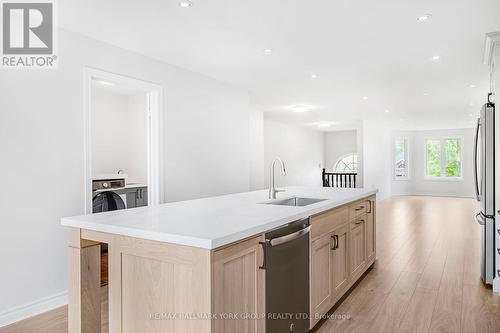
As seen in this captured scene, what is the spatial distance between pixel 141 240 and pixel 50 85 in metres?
2.09

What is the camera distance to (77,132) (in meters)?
3.25

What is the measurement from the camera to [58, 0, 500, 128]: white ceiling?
2.75m

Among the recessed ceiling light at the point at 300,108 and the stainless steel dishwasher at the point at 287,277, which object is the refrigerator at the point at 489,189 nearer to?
the stainless steel dishwasher at the point at 287,277

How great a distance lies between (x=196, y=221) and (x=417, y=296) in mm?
2333

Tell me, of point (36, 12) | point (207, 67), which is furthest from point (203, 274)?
point (207, 67)

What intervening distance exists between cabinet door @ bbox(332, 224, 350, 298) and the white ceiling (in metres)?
1.78

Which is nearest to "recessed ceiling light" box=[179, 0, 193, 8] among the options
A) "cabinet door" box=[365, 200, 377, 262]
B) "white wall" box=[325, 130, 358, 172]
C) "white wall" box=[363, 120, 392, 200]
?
"cabinet door" box=[365, 200, 377, 262]

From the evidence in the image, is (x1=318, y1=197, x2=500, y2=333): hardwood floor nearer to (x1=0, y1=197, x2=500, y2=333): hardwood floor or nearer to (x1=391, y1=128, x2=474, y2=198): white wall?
(x1=0, y1=197, x2=500, y2=333): hardwood floor

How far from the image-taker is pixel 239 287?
→ 1702mm

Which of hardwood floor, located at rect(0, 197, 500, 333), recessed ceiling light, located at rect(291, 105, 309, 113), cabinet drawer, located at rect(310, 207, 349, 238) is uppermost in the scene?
recessed ceiling light, located at rect(291, 105, 309, 113)

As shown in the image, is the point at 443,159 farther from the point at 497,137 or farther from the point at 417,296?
the point at 417,296

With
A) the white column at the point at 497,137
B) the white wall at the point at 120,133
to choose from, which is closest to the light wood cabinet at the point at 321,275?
the white column at the point at 497,137

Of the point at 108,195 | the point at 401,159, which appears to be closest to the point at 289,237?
the point at 108,195

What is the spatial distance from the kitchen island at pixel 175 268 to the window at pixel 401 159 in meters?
11.4
